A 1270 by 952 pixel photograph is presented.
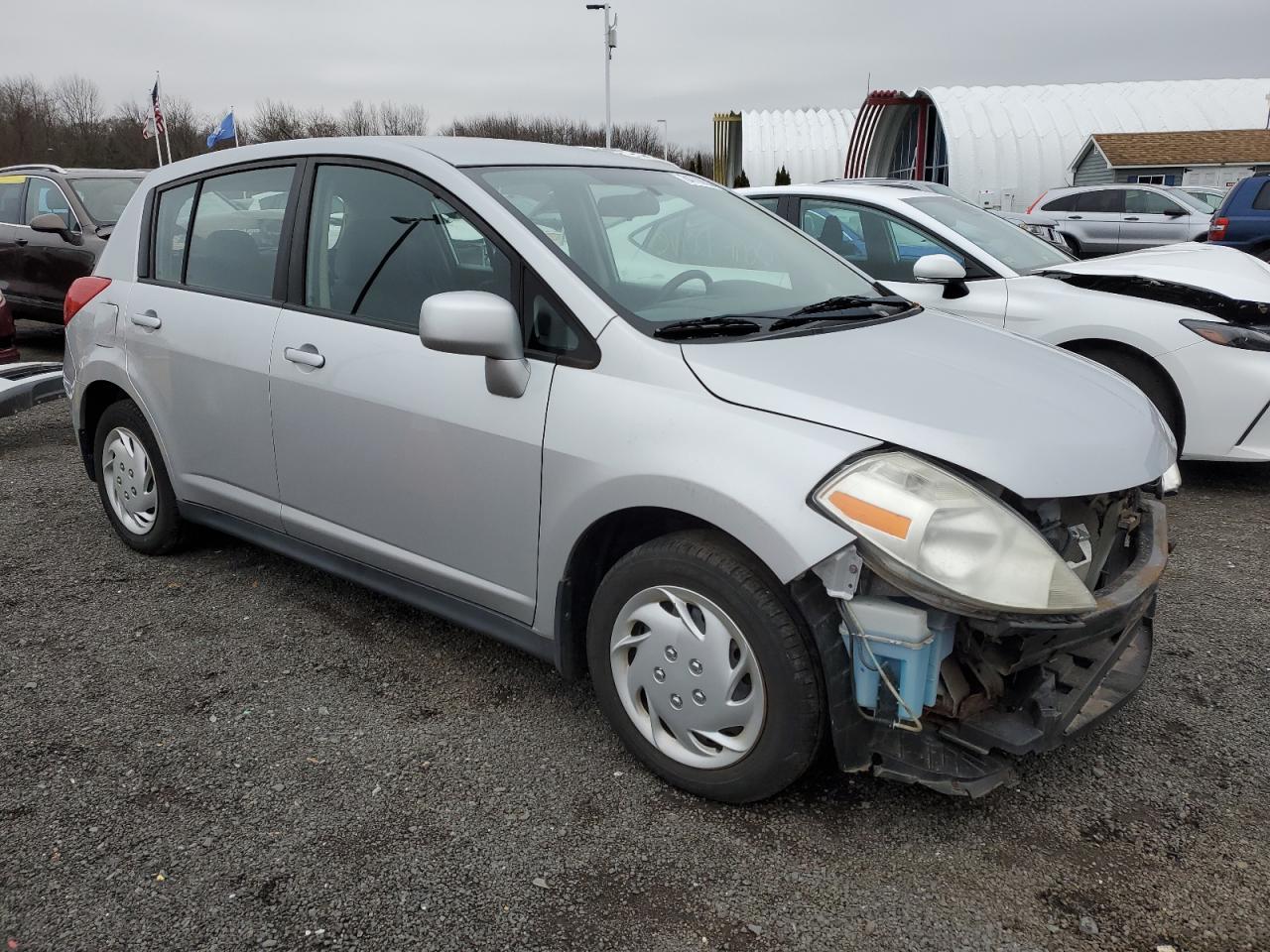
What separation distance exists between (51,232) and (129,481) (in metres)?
5.98

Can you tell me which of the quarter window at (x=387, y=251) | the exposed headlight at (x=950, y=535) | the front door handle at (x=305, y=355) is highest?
the quarter window at (x=387, y=251)

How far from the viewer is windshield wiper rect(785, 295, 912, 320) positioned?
118 inches

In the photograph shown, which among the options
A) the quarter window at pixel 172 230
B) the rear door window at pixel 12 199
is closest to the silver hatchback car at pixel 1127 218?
the rear door window at pixel 12 199

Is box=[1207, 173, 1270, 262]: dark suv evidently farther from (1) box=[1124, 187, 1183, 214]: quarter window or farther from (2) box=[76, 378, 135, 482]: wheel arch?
(2) box=[76, 378, 135, 482]: wheel arch

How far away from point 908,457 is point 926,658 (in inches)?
17.5

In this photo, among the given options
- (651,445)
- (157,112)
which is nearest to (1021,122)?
(157,112)

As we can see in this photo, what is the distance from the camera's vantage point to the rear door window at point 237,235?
349 cm

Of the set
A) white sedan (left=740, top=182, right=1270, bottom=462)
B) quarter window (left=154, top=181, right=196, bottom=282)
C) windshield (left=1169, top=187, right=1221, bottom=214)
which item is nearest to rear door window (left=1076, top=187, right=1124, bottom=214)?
windshield (left=1169, top=187, right=1221, bottom=214)

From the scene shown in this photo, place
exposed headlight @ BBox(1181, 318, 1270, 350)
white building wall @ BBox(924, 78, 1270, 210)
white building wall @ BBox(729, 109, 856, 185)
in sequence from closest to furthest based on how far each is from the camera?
exposed headlight @ BBox(1181, 318, 1270, 350), white building wall @ BBox(924, 78, 1270, 210), white building wall @ BBox(729, 109, 856, 185)

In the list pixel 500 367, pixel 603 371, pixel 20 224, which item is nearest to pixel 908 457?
pixel 603 371

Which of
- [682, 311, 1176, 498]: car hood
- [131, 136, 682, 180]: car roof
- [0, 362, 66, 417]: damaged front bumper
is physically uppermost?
[131, 136, 682, 180]: car roof

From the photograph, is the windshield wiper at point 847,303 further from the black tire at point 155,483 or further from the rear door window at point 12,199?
the rear door window at point 12,199

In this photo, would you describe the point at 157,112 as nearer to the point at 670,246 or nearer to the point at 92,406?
the point at 92,406

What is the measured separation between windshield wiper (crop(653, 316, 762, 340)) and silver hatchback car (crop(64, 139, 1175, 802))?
11 millimetres
